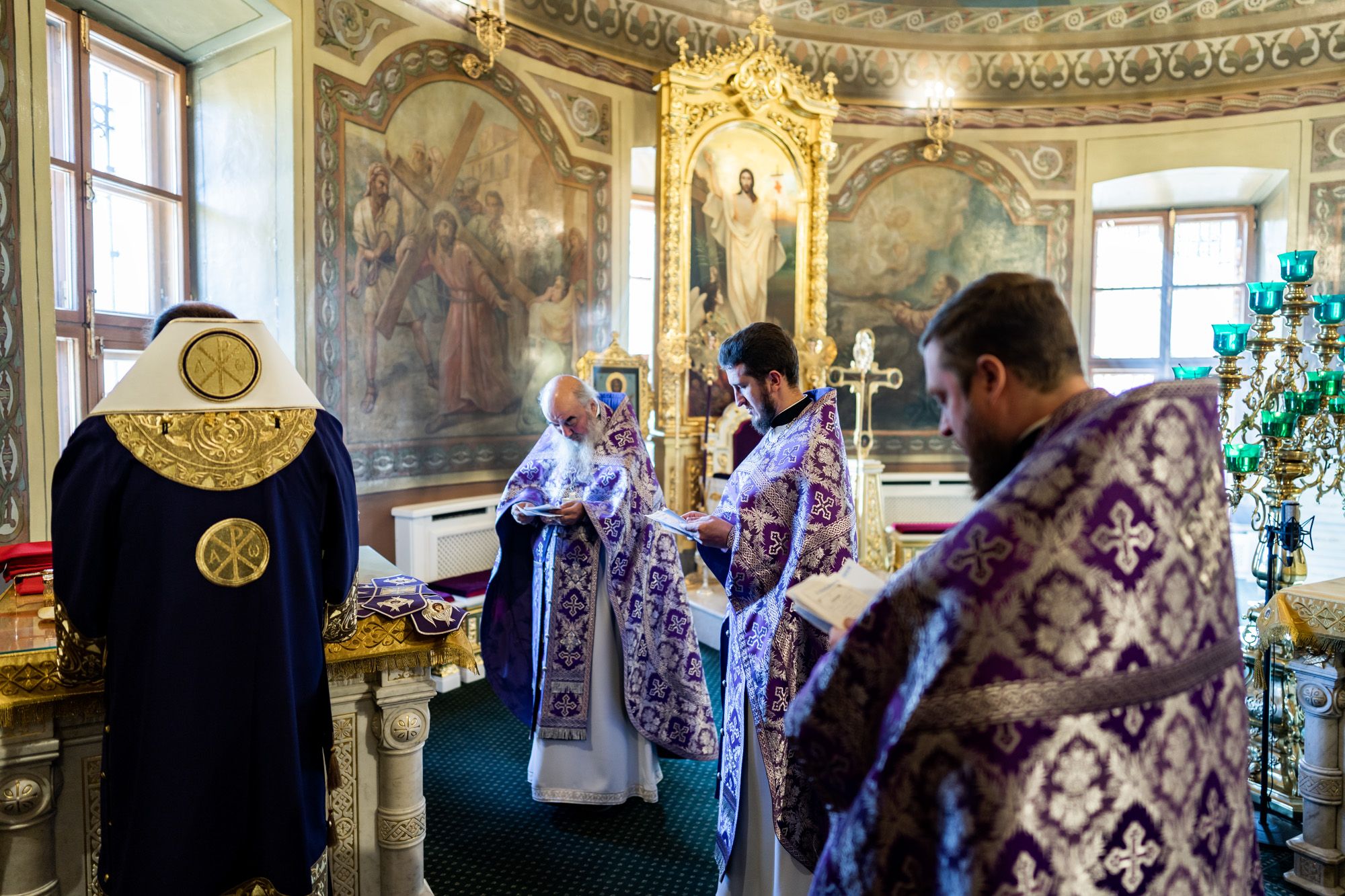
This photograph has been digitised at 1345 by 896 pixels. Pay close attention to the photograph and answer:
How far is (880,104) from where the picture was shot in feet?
32.8

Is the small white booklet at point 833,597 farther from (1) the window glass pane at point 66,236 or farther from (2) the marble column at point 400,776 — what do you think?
(1) the window glass pane at point 66,236

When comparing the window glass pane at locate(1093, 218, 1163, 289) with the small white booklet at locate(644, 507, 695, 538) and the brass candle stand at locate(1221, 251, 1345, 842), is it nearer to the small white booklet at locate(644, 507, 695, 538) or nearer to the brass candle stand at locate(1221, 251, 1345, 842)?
the brass candle stand at locate(1221, 251, 1345, 842)

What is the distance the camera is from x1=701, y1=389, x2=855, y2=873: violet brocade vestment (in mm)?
2795

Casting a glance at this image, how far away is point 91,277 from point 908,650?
5.03 m

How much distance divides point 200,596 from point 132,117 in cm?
427

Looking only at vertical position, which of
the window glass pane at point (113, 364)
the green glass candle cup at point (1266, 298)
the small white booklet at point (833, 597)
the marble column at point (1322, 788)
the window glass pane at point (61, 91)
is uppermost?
the window glass pane at point (61, 91)

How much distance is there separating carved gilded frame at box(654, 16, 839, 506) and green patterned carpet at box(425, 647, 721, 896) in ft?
13.5

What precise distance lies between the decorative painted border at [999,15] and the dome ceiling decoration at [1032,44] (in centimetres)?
1

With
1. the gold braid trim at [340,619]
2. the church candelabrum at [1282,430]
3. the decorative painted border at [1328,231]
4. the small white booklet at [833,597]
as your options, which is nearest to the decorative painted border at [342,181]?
the gold braid trim at [340,619]

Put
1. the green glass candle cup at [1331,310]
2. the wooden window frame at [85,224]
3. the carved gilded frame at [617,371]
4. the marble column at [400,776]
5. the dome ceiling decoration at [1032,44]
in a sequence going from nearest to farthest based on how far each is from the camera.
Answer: the marble column at [400,776], the green glass candle cup at [1331,310], the wooden window frame at [85,224], the carved gilded frame at [617,371], the dome ceiling decoration at [1032,44]

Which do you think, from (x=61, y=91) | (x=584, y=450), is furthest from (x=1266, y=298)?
(x=61, y=91)

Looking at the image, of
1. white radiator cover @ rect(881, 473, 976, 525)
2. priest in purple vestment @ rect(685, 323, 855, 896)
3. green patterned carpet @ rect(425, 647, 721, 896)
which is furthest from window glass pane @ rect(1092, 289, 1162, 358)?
priest in purple vestment @ rect(685, 323, 855, 896)

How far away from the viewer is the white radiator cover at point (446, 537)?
658cm

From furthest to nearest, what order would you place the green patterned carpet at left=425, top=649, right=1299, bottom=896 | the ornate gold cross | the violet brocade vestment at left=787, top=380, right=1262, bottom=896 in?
the ornate gold cross → the green patterned carpet at left=425, top=649, right=1299, bottom=896 → the violet brocade vestment at left=787, top=380, right=1262, bottom=896
